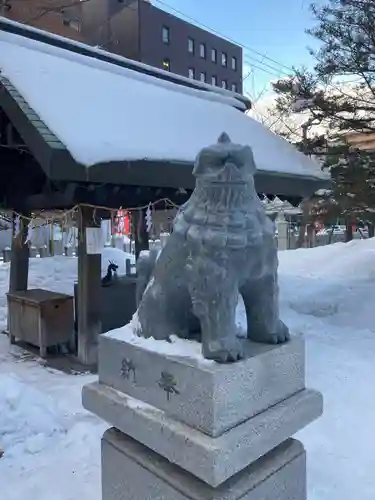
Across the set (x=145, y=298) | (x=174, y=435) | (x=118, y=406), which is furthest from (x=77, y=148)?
(x=174, y=435)

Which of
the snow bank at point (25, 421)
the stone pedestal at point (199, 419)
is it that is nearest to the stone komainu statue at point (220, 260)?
the stone pedestal at point (199, 419)

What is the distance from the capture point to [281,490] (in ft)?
6.51

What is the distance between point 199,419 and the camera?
1738 millimetres

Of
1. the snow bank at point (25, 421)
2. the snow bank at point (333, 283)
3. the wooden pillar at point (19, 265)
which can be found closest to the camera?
the snow bank at point (25, 421)

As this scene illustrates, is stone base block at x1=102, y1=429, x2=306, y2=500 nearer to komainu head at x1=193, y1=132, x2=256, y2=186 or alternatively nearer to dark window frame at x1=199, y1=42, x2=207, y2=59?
komainu head at x1=193, y1=132, x2=256, y2=186

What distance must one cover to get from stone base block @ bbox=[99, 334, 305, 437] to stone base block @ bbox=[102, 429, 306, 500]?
0.81 feet

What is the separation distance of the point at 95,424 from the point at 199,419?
218cm

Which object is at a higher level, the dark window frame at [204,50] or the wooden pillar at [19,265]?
the dark window frame at [204,50]

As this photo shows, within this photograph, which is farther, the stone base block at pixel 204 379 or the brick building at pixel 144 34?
the brick building at pixel 144 34

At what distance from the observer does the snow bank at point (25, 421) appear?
327cm

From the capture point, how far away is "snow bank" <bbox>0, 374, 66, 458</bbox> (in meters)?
3.27

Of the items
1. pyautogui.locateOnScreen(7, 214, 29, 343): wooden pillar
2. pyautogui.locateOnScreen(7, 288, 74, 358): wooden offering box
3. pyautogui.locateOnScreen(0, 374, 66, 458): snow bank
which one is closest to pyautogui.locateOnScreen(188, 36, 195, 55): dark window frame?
pyautogui.locateOnScreen(7, 214, 29, 343): wooden pillar

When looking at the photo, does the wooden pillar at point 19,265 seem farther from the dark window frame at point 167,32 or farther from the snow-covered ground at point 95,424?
the dark window frame at point 167,32

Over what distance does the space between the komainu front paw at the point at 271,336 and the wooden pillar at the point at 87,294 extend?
3.37m
